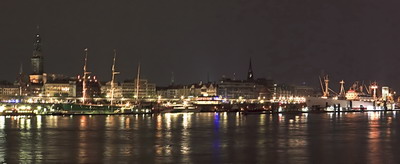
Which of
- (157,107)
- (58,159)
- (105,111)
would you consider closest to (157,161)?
(58,159)

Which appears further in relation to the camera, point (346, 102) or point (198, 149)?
point (346, 102)

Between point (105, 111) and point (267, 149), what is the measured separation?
275 feet

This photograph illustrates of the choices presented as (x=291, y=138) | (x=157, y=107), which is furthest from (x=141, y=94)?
(x=291, y=138)

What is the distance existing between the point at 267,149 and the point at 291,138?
8.50 meters

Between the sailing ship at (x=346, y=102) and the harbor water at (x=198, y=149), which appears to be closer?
the harbor water at (x=198, y=149)

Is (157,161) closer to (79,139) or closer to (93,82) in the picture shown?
(79,139)

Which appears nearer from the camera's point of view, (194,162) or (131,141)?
(194,162)

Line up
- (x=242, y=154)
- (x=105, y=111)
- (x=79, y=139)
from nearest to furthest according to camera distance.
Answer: (x=242, y=154) < (x=79, y=139) < (x=105, y=111)

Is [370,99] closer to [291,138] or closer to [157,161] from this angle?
[291,138]

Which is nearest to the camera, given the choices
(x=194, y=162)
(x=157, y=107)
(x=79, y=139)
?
(x=194, y=162)

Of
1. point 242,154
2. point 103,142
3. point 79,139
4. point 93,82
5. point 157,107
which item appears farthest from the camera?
point 93,82

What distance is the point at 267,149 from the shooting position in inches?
1374

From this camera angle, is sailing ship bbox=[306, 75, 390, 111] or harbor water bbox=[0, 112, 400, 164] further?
sailing ship bbox=[306, 75, 390, 111]

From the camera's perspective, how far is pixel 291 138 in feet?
141
